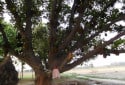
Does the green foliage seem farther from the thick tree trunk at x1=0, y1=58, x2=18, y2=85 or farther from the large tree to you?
the thick tree trunk at x1=0, y1=58, x2=18, y2=85

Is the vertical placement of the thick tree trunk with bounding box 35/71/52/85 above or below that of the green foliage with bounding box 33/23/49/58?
below

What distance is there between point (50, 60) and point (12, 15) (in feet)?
5.27

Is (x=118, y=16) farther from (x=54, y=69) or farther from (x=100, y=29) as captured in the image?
(x=54, y=69)

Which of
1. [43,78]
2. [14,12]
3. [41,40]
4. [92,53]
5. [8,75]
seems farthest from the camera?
[8,75]

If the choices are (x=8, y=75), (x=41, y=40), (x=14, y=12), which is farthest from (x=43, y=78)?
(x=8, y=75)

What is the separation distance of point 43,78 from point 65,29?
1571mm

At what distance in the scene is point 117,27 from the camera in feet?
28.3

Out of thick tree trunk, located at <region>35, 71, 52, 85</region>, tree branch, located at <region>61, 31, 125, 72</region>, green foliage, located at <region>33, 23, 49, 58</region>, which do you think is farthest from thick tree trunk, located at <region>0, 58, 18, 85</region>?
tree branch, located at <region>61, 31, 125, 72</region>

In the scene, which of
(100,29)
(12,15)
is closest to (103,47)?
(100,29)

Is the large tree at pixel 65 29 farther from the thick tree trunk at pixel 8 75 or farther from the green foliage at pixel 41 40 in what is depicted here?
the thick tree trunk at pixel 8 75

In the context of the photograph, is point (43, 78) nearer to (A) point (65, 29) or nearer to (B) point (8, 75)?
(A) point (65, 29)

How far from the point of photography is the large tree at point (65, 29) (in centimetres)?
820

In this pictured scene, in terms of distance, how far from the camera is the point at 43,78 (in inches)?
333

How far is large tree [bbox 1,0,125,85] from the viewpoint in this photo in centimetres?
820
